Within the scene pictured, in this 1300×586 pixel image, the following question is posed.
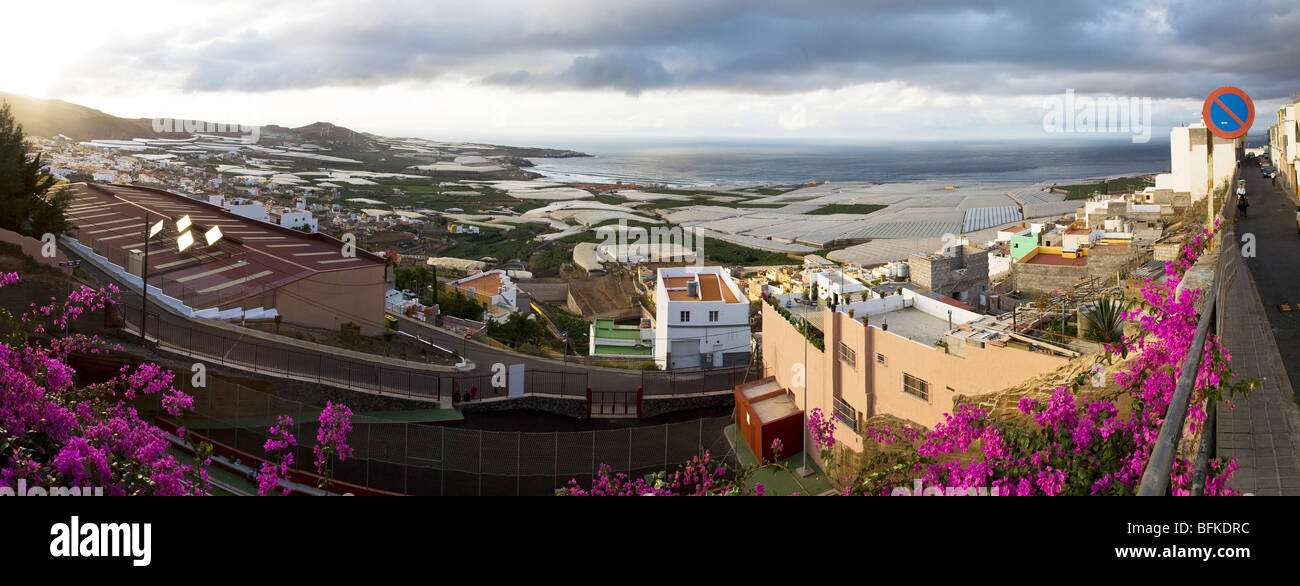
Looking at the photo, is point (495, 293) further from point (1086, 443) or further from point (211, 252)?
point (1086, 443)

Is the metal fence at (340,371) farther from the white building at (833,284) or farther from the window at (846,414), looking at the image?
the white building at (833,284)

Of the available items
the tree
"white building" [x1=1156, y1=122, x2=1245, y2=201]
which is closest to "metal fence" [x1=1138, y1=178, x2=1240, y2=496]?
the tree

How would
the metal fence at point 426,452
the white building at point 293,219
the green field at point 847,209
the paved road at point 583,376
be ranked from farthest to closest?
1. the green field at point 847,209
2. the white building at point 293,219
3. the paved road at point 583,376
4. the metal fence at point 426,452

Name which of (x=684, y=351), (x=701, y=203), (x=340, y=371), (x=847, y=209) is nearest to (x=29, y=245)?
(x=340, y=371)

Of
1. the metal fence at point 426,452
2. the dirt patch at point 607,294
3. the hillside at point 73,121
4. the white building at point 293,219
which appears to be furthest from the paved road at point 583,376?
the hillside at point 73,121

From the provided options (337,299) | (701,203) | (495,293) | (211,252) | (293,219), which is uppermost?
(701,203)

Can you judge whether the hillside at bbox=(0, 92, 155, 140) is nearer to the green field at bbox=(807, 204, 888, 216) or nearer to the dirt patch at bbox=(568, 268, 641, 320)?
the dirt patch at bbox=(568, 268, 641, 320)
